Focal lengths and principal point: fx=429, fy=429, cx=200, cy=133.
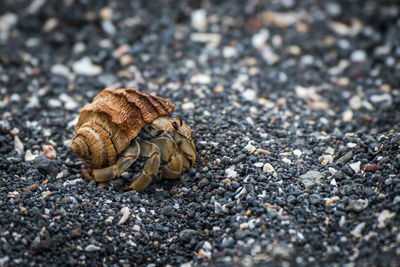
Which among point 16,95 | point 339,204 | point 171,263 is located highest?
point 16,95

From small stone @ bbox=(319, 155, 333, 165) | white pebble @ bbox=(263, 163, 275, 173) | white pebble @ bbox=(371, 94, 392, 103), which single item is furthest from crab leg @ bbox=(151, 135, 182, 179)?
→ white pebble @ bbox=(371, 94, 392, 103)

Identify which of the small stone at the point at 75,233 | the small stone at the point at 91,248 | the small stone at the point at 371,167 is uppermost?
the small stone at the point at 371,167

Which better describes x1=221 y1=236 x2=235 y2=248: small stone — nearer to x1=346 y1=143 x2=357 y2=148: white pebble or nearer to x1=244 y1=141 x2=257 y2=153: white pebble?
x1=244 y1=141 x2=257 y2=153: white pebble

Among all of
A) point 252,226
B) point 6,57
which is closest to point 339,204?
point 252,226

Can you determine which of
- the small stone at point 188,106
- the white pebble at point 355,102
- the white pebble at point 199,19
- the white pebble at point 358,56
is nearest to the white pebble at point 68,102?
the small stone at point 188,106

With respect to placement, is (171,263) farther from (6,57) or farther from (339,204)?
(6,57)

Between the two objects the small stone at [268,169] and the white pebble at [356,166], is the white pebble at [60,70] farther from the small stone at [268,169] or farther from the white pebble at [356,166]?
the white pebble at [356,166]
